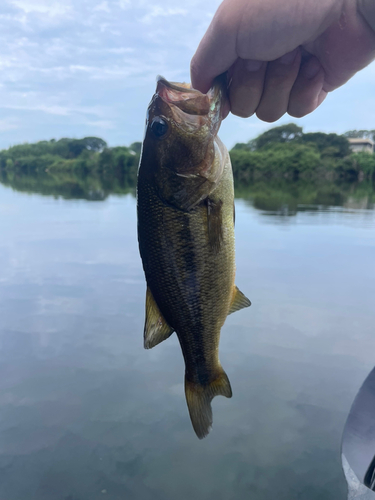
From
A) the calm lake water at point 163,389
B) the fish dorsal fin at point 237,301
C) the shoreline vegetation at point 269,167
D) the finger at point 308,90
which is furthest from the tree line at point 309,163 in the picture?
the fish dorsal fin at point 237,301

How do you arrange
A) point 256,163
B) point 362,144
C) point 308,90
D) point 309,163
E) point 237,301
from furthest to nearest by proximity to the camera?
point 362,144 → point 256,163 → point 309,163 → point 308,90 → point 237,301

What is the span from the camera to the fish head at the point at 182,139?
1.76m

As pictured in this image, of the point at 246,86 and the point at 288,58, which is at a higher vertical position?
the point at 288,58

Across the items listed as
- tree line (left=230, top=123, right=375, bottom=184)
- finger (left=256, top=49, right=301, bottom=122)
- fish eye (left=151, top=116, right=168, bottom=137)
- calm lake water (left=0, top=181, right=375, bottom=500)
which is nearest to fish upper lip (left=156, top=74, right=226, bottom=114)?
fish eye (left=151, top=116, right=168, bottom=137)

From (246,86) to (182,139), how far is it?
495 millimetres

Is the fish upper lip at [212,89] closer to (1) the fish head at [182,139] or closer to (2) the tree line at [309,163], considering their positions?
(1) the fish head at [182,139]

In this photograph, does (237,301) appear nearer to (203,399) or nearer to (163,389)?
(203,399)

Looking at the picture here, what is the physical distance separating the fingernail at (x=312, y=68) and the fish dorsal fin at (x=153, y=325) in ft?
4.74

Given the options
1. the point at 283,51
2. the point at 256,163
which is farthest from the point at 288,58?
the point at 256,163

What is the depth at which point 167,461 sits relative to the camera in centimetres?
407

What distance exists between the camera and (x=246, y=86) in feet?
6.46

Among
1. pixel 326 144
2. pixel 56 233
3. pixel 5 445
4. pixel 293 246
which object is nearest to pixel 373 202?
pixel 293 246

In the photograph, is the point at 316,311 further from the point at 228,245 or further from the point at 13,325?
the point at 228,245

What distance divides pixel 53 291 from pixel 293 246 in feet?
26.1
